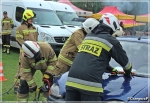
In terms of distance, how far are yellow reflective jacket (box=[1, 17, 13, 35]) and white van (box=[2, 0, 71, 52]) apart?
18 centimetres

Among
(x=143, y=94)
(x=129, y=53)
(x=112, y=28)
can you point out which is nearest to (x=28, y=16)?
(x=129, y=53)

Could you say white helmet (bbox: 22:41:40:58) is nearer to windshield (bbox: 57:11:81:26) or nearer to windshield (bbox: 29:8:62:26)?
windshield (bbox: 29:8:62:26)

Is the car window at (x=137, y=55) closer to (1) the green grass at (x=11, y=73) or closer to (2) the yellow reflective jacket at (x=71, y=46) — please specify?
(2) the yellow reflective jacket at (x=71, y=46)

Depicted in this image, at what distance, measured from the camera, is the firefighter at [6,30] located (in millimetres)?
11703

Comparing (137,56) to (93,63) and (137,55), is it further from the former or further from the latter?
(93,63)

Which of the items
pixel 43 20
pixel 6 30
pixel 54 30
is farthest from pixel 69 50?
pixel 6 30

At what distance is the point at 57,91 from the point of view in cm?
401

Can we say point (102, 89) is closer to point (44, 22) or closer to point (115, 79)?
point (115, 79)

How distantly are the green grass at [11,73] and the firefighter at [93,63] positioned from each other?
8.18 ft

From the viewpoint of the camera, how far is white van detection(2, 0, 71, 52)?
1062 cm

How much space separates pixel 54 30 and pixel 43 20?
860 mm

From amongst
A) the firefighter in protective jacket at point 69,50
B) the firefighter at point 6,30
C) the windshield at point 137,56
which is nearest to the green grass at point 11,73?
the firefighter at point 6,30

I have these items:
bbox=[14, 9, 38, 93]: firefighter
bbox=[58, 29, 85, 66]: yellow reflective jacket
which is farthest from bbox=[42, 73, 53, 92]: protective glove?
bbox=[14, 9, 38, 93]: firefighter

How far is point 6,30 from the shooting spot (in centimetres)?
1182
